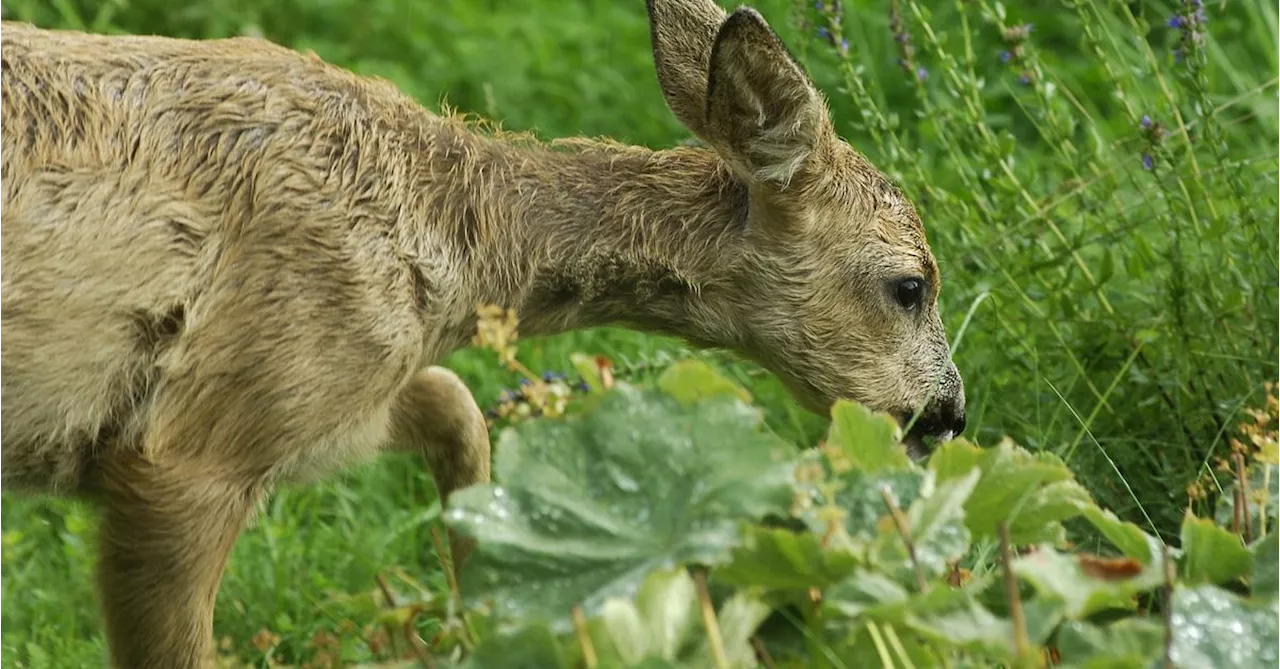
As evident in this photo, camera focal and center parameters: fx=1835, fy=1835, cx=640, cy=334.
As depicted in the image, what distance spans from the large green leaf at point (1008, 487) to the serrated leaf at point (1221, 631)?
1.12ft

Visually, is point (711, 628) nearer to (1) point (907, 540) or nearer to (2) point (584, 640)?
(2) point (584, 640)

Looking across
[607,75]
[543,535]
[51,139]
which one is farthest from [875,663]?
[607,75]

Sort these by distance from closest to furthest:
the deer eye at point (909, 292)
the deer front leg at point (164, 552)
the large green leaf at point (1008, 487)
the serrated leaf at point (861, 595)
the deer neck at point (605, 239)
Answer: the serrated leaf at point (861, 595)
the large green leaf at point (1008, 487)
the deer front leg at point (164, 552)
the deer neck at point (605, 239)
the deer eye at point (909, 292)

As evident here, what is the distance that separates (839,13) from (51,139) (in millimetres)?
2497

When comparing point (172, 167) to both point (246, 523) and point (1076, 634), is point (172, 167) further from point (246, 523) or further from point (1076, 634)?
point (1076, 634)

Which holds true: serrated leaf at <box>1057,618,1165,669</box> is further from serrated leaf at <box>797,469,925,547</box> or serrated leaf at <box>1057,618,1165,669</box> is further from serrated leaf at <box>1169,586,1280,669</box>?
serrated leaf at <box>797,469,925,547</box>

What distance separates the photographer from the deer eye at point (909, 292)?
16.9ft

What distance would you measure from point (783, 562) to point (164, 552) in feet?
6.46

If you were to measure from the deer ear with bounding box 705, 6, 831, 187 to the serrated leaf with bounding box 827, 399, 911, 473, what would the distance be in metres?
1.44

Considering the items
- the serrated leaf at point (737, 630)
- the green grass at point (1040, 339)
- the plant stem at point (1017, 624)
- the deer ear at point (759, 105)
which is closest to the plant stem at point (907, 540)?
the plant stem at point (1017, 624)

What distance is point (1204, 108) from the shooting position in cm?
534

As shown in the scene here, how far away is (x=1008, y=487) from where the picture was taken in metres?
3.36

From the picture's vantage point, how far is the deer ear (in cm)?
459

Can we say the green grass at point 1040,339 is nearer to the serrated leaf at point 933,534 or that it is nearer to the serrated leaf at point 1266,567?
the serrated leaf at point 1266,567
